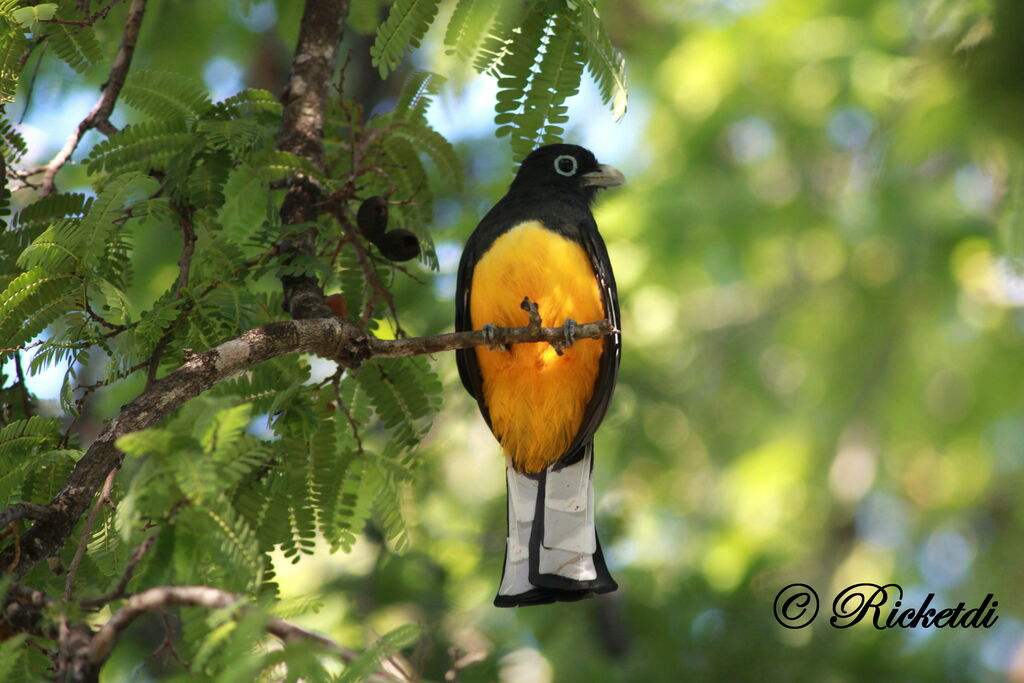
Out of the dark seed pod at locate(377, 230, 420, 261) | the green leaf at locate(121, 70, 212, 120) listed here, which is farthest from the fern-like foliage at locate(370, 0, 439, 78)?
the green leaf at locate(121, 70, 212, 120)

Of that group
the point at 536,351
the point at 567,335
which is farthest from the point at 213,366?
the point at 536,351

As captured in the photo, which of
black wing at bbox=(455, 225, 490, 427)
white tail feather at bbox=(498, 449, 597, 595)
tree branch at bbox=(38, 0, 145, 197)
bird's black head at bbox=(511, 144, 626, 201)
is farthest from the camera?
bird's black head at bbox=(511, 144, 626, 201)

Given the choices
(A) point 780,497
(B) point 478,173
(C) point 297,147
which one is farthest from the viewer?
(A) point 780,497

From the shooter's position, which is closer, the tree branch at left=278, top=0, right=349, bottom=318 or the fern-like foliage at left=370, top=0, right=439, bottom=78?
the fern-like foliage at left=370, top=0, right=439, bottom=78

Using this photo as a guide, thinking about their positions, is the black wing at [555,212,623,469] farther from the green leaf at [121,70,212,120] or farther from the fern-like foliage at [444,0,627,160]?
the green leaf at [121,70,212,120]

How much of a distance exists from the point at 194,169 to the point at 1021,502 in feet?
31.1

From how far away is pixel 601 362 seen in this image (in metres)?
3.88

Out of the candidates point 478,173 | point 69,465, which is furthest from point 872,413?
point 69,465

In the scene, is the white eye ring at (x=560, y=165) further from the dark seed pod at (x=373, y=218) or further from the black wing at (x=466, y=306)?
the dark seed pod at (x=373, y=218)

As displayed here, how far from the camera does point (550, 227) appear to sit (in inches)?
150

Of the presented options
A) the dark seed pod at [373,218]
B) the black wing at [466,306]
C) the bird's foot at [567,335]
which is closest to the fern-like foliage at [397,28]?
the dark seed pod at [373,218]

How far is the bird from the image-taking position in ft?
11.8

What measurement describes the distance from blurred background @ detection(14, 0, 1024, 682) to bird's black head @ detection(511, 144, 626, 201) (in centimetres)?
56

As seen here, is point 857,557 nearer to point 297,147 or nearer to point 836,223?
point 836,223
